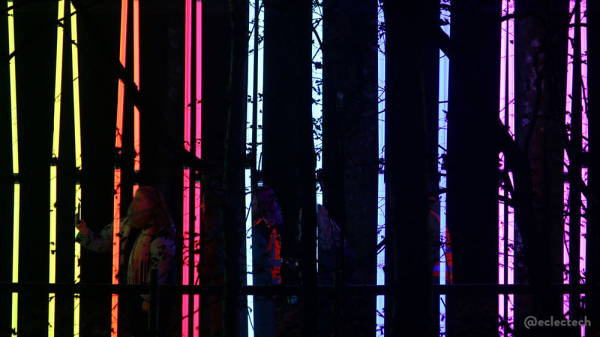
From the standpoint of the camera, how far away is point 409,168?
2428mm

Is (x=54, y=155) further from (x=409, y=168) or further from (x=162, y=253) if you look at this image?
(x=409, y=168)

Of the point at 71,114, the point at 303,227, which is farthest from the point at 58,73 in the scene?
the point at 303,227

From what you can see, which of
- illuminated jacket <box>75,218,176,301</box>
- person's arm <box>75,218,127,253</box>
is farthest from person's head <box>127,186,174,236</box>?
person's arm <box>75,218,127,253</box>

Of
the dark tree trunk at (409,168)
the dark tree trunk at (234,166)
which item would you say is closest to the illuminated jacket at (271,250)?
the dark tree trunk at (234,166)

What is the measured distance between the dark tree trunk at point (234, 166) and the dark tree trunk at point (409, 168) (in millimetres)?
732

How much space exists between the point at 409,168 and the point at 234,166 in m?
0.86

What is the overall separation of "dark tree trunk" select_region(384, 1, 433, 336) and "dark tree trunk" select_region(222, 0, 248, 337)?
28.8 inches

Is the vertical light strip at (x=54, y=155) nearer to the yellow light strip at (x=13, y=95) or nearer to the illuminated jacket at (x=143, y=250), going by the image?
the yellow light strip at (x=13, y=95)

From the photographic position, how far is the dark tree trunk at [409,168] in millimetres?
2422

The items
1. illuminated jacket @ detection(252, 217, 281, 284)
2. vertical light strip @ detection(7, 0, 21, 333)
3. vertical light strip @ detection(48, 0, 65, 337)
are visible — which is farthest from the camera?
vertical light strip @ detection(7, 0, 21, 333)

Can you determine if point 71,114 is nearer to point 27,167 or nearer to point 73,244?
point 27,167

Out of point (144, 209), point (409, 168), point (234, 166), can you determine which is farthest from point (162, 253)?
point (409, 168)

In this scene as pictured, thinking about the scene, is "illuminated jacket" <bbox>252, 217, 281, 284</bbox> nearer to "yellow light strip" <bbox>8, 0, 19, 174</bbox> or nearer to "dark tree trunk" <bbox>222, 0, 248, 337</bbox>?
"dark tree trunk" <bbox>222, 0, 248, 337</bbox>

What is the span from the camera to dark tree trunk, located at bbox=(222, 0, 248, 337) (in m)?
2.54
